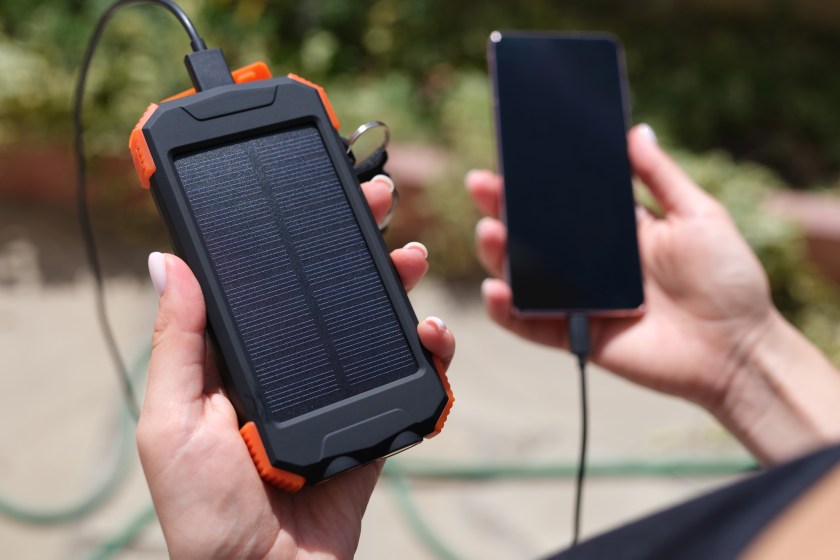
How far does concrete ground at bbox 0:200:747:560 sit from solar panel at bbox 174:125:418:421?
100cm

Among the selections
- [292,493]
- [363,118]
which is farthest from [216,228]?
[363,118]

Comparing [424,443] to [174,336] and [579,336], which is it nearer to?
[579,336]

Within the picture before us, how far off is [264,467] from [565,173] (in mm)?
873

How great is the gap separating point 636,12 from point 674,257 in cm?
182

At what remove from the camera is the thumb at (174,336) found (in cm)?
88

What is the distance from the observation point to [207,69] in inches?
39.7

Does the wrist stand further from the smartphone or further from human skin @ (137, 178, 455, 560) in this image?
human skin @ (137, 178, 455, 560)

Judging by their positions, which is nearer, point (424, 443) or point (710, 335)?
point (710, 335)

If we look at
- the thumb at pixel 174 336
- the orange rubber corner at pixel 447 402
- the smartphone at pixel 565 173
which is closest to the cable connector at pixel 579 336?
the smartphone at pixel 565 173

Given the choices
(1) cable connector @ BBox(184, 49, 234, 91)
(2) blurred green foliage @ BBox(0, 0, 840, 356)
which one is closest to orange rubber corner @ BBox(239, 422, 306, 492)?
(1) cable connector @ BBox(184, 49, 234, 91)

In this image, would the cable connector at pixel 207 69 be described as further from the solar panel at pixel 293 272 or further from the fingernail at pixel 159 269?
the fingernail at pixel 159 269

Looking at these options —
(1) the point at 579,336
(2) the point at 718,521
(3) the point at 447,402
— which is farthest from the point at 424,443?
(2) the point at 718,521

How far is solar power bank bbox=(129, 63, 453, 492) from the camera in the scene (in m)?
0.89

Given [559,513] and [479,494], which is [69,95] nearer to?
[479,494]
